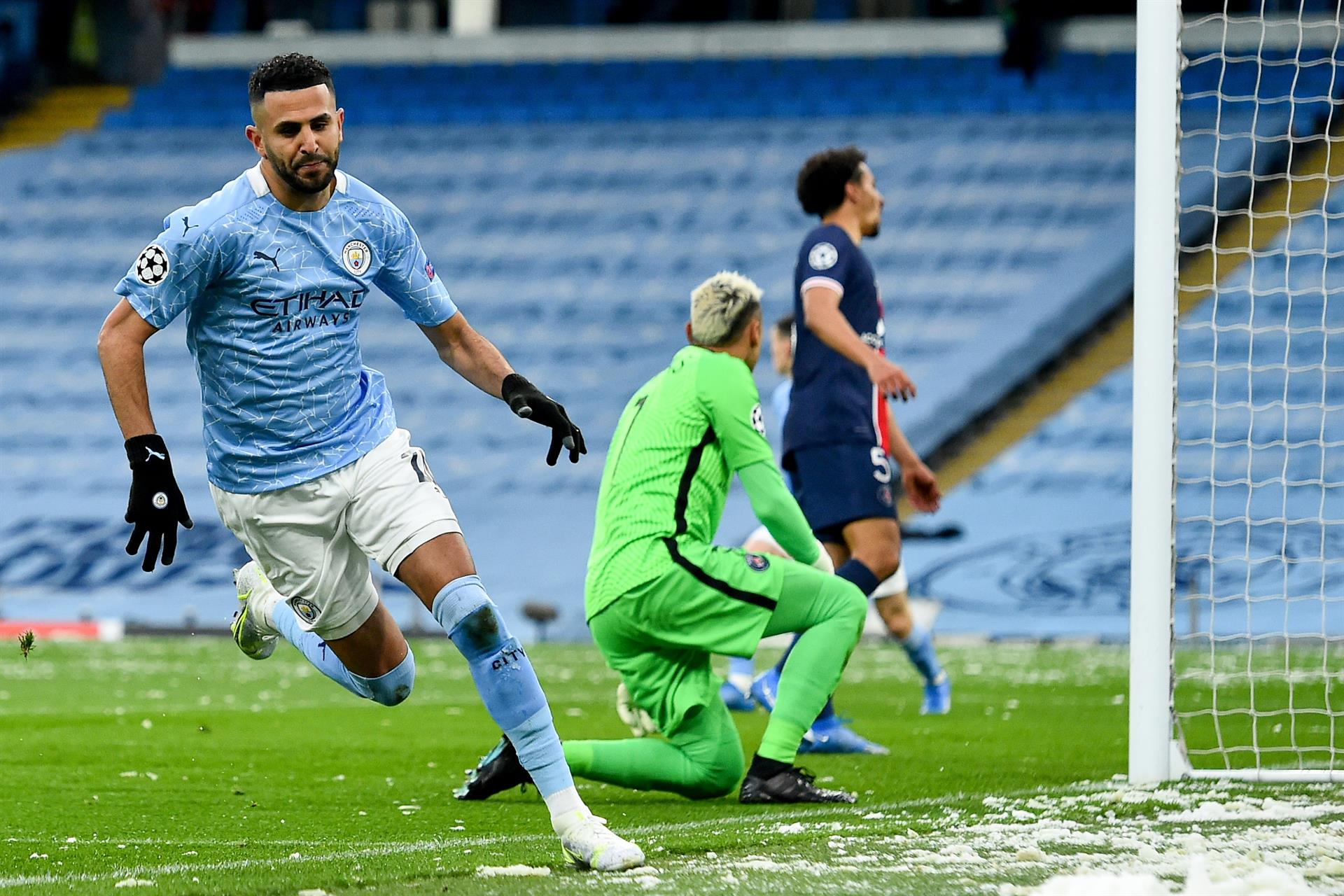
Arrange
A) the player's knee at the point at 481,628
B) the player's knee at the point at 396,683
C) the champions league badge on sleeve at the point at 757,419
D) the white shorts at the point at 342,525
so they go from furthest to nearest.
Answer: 1. the champions league badge on sleeve at the point at 757,419
2. the player's knee at the point at 396,683
3. the white shorts at the point at 342,525
4. the player's knee at the point at 481,628

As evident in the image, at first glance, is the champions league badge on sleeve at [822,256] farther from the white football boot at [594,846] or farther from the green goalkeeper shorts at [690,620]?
the white football boot at [594,846]

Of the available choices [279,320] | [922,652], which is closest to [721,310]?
[279,320]

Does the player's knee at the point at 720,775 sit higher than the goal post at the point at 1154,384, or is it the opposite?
the goal post at the point at 1154,384

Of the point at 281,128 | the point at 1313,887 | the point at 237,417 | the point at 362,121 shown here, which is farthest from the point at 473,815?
the point at 362,121

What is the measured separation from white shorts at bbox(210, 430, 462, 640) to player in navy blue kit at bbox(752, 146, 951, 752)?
220 centimetres


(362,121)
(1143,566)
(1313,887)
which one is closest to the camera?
(1313,887)

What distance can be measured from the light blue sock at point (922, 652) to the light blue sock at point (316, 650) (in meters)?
3.49

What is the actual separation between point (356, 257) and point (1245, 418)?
13336mm

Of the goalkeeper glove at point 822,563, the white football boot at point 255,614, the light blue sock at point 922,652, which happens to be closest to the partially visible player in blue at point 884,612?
the light blue sock at point 922,652

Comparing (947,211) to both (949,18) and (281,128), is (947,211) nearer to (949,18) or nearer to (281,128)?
(949,18)

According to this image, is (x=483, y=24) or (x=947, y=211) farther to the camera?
(x=483, y=24)

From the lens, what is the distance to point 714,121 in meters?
22.8

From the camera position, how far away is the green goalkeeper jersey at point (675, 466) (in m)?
5.26

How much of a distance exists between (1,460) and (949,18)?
1304cm
